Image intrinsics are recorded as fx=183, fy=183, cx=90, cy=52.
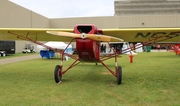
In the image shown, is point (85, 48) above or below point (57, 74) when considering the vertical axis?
above

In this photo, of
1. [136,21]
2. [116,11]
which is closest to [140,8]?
[116,11]

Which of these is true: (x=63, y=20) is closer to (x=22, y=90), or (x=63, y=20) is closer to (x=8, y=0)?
(x=8, y=0)

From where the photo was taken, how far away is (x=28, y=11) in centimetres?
3644

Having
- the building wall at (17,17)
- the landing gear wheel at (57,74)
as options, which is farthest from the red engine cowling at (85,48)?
the building wall at (17,17)

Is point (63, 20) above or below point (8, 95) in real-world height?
above

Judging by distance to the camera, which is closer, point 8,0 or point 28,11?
point 8,0

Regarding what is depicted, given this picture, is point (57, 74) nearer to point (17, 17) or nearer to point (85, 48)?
point (85, 48)

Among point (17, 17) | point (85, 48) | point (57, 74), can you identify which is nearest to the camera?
point (85, 48)

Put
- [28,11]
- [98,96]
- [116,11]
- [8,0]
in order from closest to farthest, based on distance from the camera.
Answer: [98,96] < [8,0] < [28,11] < [116,11]

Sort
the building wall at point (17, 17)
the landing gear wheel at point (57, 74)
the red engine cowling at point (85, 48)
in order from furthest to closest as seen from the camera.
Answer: the building wall at point (17, 17)
the landing gear wheel at point (57, 74)
the red engine cowling at point (85, 48)

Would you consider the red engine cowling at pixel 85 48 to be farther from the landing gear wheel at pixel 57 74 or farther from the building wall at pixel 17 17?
the building wall at pixel 17 17

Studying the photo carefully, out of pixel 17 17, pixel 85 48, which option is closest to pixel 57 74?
pixel 85 48

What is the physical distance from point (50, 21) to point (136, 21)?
72.7 ft

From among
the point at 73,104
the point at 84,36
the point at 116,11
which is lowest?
the point at 73,104
